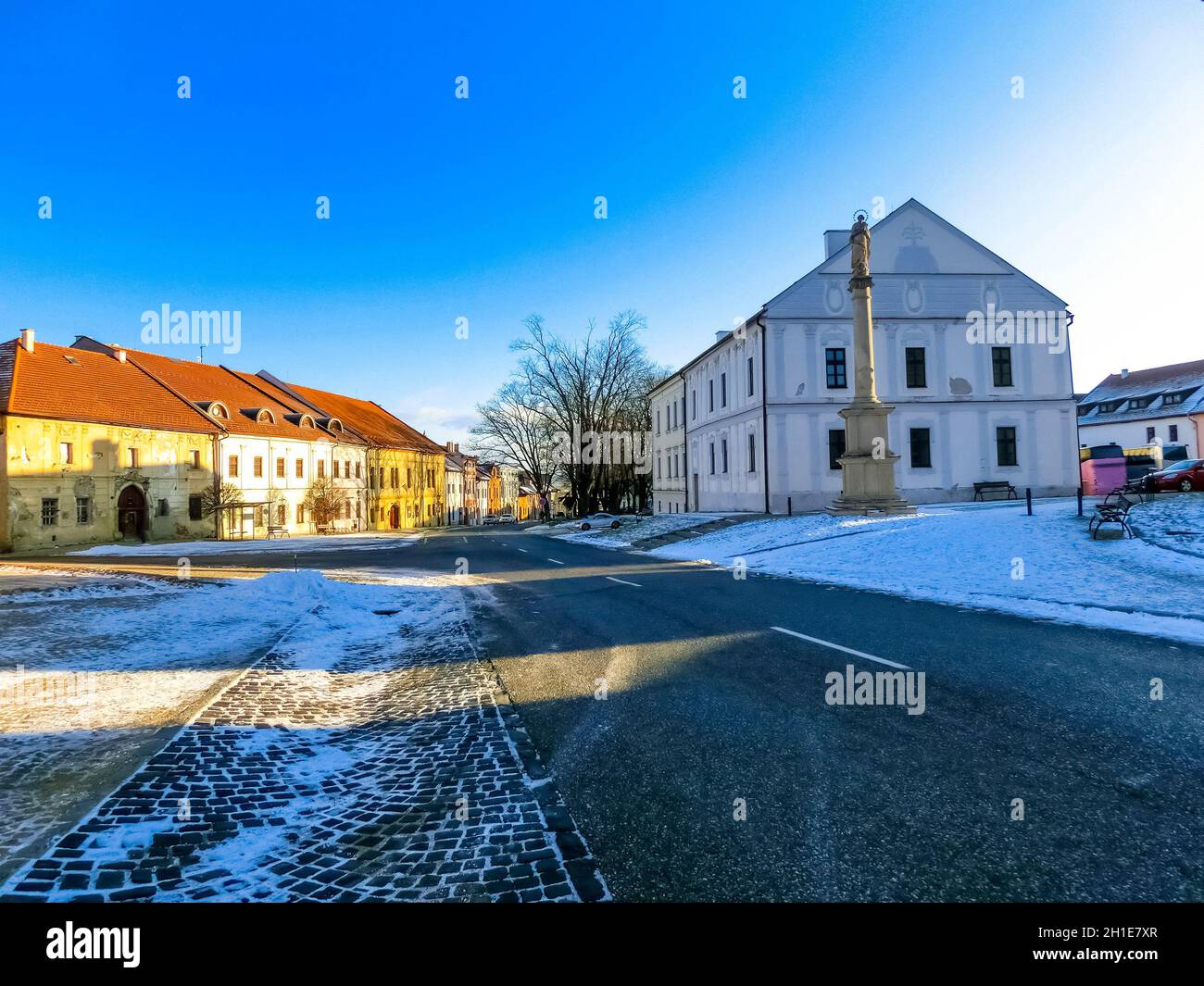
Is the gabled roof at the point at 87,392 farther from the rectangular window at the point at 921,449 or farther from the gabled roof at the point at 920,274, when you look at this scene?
the rectangular window at the point at 921,449

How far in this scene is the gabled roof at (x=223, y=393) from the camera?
144ft

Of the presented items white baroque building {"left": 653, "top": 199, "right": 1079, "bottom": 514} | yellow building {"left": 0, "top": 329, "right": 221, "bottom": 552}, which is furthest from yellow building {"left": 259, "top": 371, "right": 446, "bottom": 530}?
white baroque building {"left": 653, "top": 199, "right": 1079, "bottom": 514}

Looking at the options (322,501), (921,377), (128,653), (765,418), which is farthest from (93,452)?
(921,377)

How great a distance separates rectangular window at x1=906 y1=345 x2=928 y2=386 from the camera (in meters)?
31.2

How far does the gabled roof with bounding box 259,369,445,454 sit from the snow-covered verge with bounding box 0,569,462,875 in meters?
45.7

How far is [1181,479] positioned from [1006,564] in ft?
42.4

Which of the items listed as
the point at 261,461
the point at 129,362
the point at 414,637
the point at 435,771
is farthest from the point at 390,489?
the point at 435,771

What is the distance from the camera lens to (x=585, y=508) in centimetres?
5756

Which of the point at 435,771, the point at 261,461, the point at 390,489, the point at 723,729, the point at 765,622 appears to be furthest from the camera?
the point at 390,489

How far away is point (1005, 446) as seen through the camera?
Answer: 102ft

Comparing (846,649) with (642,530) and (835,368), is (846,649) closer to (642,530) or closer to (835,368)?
(835,368)

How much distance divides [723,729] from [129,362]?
50148 mm

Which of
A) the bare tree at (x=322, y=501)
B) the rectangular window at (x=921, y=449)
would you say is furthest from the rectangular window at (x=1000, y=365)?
the bare tree at (x=322, y=501)
